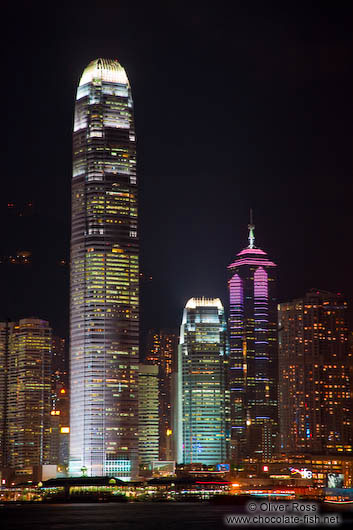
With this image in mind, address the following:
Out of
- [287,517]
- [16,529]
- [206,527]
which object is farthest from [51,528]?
[287,517]

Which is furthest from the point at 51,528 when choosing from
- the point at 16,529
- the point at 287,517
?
the point at 287,517

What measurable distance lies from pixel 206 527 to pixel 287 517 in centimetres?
1323

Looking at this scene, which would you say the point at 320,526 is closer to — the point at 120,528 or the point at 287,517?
the point at 287,517

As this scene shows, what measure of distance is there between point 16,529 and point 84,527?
10260 mm

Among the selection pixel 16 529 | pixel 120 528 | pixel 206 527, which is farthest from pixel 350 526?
pixel 16 529

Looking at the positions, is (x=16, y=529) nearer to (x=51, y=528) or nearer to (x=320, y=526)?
(x=51, y=528)

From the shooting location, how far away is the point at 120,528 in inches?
7697

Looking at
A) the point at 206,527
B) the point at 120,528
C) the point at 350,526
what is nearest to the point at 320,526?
the point at 350,526

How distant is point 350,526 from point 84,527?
4022 cm

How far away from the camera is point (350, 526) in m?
198

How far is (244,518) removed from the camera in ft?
655

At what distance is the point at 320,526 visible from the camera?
7795 inches

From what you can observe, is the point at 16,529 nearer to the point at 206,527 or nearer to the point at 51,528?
the point at 51,528

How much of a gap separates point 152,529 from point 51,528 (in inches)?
626
